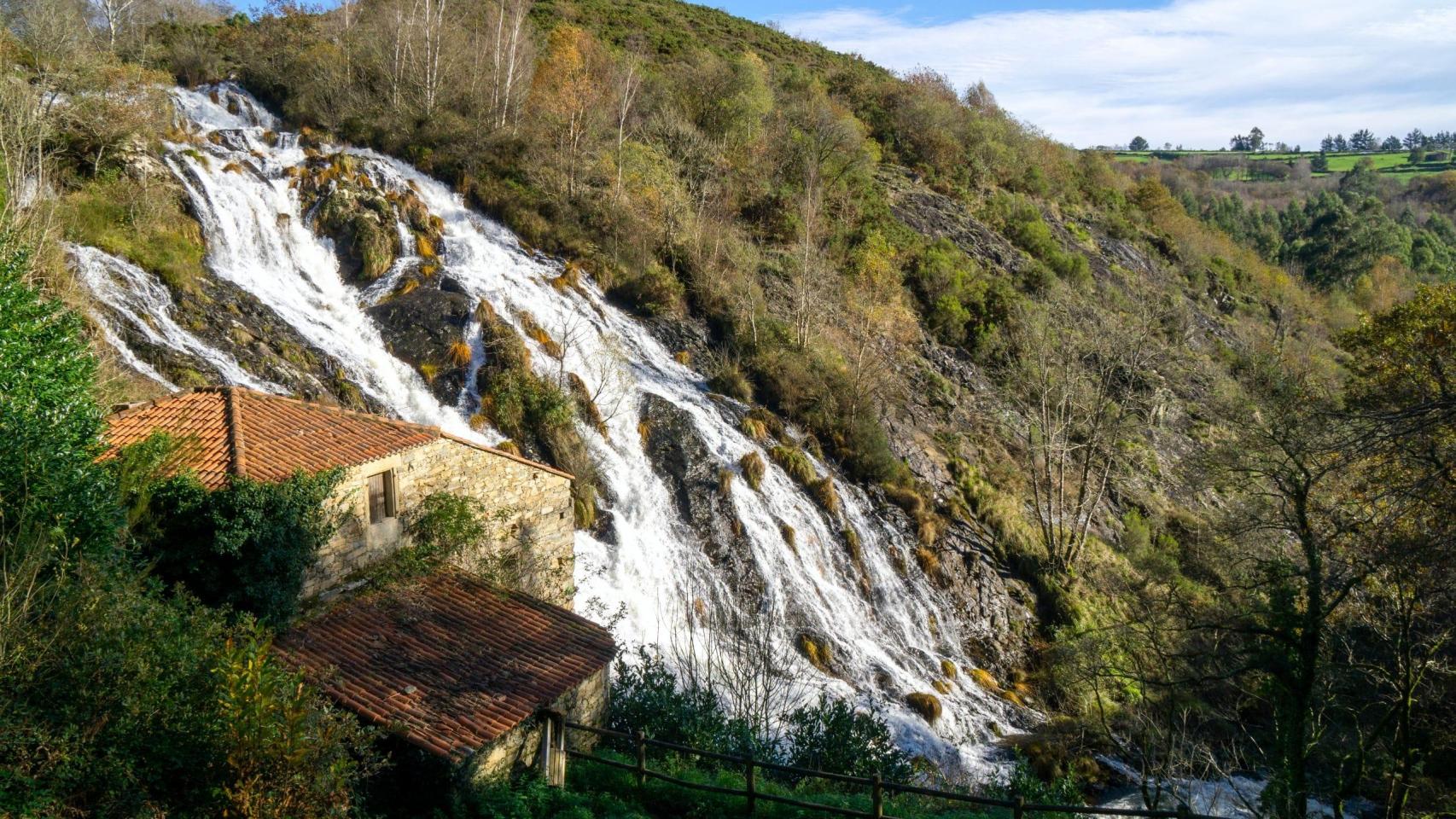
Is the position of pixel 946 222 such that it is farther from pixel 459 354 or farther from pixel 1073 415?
pixel 459 354

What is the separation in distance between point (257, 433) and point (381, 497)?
185 centimetres

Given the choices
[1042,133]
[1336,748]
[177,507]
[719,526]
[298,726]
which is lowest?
[1336,748]

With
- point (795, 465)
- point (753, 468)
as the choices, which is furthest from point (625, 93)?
point (753, 468)

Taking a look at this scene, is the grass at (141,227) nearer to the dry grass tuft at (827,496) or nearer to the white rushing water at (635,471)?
the white rushing water at (635,471)

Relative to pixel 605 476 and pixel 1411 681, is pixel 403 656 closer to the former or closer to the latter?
pixel 605 476

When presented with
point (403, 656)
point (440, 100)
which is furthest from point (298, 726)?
point (440, 100)

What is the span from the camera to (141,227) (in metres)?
19.0

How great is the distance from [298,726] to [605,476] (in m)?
12.1

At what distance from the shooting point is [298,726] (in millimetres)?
6816

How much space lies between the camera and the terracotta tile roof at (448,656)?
9203mm

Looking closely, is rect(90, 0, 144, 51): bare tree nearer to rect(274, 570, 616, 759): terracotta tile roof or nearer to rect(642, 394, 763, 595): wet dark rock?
rect(642, 394, 763, 595): wet dark rock

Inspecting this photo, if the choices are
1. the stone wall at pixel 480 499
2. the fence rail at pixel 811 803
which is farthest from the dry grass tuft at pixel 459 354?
the fence rail at pixel 811 803

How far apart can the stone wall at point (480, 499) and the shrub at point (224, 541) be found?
0.90 m

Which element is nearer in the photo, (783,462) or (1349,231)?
(783,462)
